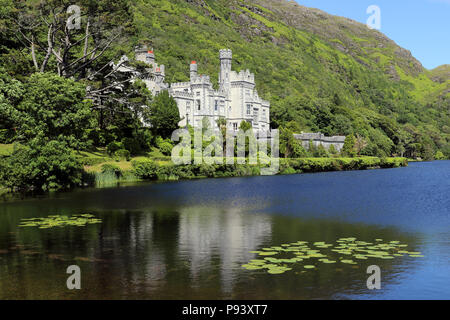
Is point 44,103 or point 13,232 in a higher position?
point 44,103

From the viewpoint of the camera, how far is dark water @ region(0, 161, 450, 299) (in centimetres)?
1362

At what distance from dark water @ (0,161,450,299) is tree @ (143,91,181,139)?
3439 cm

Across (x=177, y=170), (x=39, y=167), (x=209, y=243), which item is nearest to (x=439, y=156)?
(x=177, y=170)

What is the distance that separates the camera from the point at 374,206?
106 ft

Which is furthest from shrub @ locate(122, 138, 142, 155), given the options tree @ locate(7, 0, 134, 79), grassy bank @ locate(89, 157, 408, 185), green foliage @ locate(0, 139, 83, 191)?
green foliage @ locate(0, 139, 83, 191)

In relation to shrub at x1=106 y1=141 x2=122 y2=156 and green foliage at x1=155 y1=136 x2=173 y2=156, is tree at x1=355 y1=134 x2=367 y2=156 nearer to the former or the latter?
green foliage at x1=155 y1=136 x2=173 y2=156

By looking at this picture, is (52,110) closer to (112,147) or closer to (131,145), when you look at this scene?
(112,147)

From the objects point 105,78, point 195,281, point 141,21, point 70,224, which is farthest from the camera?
point 141,21

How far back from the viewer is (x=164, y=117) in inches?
2867

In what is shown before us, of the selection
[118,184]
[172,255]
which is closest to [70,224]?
[172,255]

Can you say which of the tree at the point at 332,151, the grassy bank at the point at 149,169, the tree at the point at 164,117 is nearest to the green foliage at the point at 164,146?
the grassy bank at the point at 149,169

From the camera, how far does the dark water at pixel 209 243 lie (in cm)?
1362

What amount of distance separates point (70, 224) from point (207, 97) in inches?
2639
